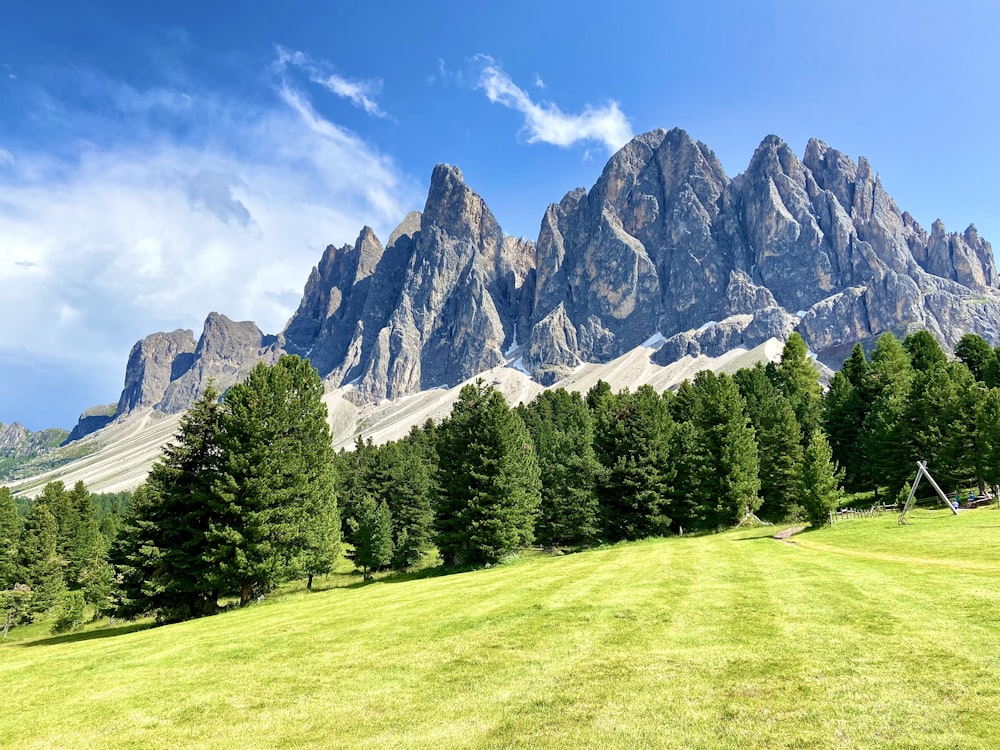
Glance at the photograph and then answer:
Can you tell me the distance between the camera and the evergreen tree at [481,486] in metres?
39.6

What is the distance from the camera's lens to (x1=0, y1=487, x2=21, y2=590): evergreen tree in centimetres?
5612

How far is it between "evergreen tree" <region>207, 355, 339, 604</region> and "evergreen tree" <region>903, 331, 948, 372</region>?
78.0 m

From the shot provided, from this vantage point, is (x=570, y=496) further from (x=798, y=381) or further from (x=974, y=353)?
(x=974, y=353)

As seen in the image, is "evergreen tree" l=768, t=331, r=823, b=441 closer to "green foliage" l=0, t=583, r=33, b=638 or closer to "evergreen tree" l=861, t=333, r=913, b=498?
"evergreen tree" l=861, t=333, r=913, b=498

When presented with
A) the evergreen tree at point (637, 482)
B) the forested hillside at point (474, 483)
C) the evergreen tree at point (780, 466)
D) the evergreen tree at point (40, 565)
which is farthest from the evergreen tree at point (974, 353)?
the evergreen tree at point (40, 565)

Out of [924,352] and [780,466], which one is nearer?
[780,466]

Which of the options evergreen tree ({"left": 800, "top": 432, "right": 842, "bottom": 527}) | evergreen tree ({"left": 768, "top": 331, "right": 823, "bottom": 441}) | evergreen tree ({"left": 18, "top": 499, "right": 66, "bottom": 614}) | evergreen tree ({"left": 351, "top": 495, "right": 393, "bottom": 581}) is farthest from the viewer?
evergreen tree ({"left": 768, "top": 331, "right": 823, "bottom": 441})

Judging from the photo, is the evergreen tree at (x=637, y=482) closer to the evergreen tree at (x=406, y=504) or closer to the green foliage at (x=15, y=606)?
the evergreen tree at (x=406, y=504)

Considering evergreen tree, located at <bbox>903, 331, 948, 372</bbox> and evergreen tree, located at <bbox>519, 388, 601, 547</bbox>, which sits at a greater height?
evergreen tree, located at <bbox>903, 331, 948, 372</bbox>

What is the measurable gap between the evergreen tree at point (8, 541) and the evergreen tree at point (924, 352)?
110m

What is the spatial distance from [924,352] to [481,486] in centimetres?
7065

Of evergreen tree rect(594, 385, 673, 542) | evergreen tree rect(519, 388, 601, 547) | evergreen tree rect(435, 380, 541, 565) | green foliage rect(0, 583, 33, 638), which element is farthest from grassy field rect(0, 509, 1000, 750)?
green foliage rect(0, 583, 33, 638)

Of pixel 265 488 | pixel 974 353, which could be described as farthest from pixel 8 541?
pixel 974 353

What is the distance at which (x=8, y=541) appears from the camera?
58625 millimetres
